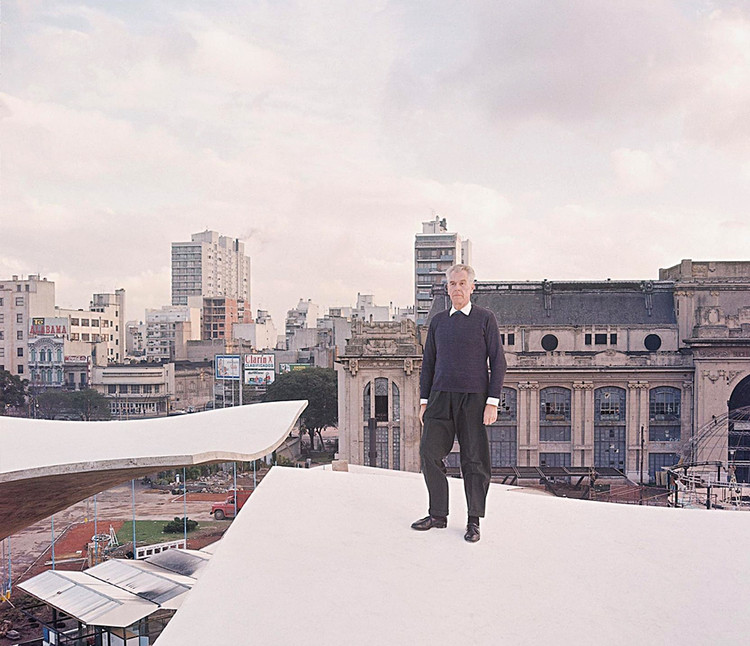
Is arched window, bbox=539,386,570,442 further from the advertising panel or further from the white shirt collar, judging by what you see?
the white shirt collar

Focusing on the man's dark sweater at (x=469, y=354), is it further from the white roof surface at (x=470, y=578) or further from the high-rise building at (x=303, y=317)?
the high-rise building at (x=303, y=317)

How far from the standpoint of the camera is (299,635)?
4598 millimetres

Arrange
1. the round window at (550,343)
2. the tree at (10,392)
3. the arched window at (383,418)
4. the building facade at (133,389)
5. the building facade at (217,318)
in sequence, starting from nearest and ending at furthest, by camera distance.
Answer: the arched window at (383,418) → the round window at (550,343) → the tree at (10,392) → the building facade at (133,389) → the building facade at (217,318)

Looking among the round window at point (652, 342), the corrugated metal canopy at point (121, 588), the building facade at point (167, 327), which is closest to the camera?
the corrugated metal canopy at point (121, 588)

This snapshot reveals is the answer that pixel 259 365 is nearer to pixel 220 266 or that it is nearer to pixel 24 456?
pixel 24 456

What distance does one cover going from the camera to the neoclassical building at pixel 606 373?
4191cm

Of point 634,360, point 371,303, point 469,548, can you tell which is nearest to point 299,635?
point 469,548

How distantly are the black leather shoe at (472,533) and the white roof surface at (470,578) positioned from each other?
0.08 m

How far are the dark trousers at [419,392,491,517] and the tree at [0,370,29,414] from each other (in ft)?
217

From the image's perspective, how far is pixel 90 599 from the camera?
15.0 metres

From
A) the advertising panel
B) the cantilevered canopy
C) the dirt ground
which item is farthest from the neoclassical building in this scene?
the cantilevered canopy

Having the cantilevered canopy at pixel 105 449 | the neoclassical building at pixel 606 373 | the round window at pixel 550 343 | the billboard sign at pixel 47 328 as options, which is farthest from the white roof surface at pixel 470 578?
the billboard sign at pixel 47 328

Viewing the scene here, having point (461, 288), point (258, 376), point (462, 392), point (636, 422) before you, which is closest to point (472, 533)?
point (462, 392)

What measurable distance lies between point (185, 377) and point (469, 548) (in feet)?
253
